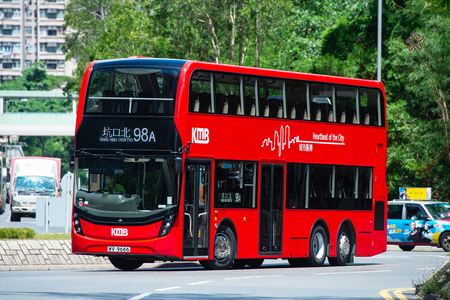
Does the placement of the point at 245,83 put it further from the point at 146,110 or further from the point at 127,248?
the point at 127,248

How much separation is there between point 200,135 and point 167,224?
193 cm

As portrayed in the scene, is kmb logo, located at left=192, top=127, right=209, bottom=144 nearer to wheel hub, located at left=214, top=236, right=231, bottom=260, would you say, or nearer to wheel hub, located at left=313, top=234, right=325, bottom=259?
wheel hub, located at left=214, top=236, right=231, bottom=260

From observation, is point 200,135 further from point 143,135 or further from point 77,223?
point 77,223

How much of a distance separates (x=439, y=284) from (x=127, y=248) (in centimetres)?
693

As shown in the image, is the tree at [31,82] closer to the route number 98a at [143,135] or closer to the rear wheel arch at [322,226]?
the rear wheel arch at [322,226]

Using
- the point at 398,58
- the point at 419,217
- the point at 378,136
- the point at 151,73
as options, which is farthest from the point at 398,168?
the point at 151,73

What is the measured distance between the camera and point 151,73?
65.4 feet

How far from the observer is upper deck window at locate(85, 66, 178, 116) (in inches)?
774

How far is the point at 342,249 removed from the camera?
24.3 meters

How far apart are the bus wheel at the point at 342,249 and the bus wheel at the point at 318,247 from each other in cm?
60

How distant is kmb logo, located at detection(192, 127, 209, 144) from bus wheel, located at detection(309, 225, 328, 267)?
14.1 ft

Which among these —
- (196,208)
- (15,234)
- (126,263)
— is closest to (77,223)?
(126,263)

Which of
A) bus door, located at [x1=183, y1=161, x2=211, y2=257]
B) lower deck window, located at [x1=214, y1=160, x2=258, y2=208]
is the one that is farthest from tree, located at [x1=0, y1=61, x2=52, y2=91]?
bus door, located at [x1=183, y1=161, x2=211, y2=257]

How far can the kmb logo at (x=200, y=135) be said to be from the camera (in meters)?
19.9
